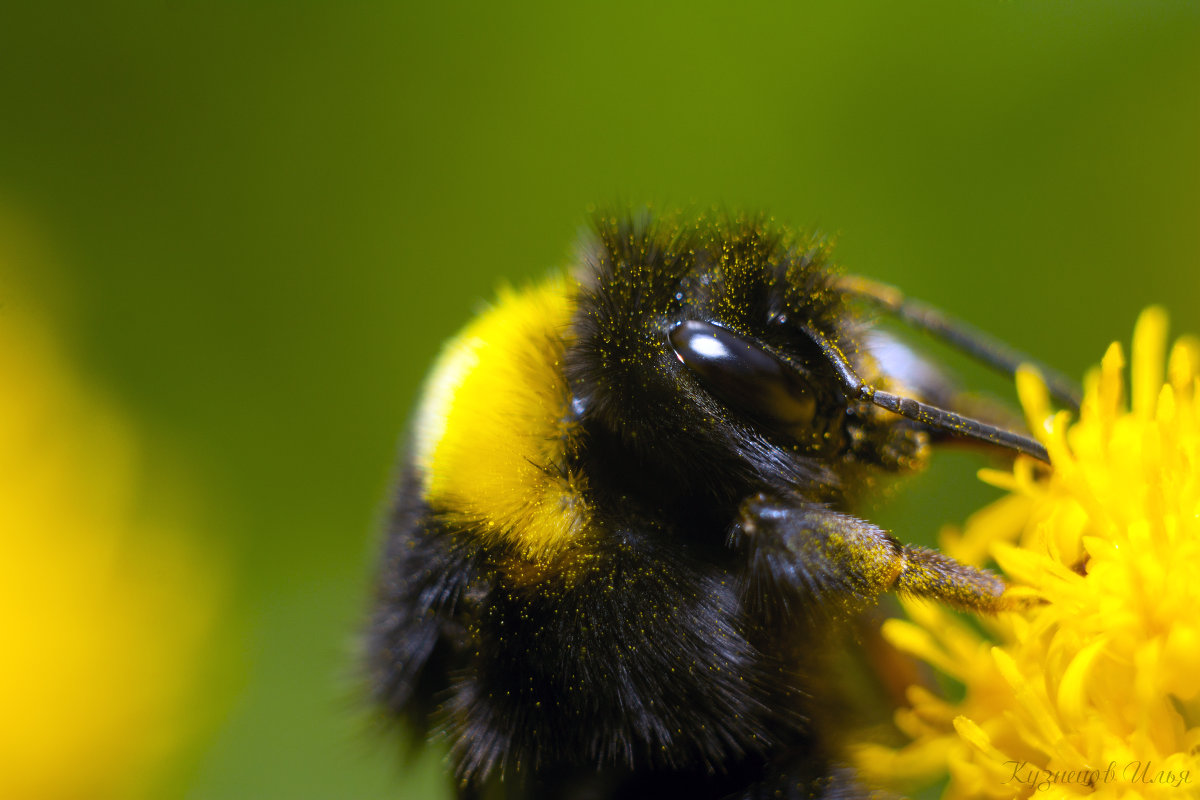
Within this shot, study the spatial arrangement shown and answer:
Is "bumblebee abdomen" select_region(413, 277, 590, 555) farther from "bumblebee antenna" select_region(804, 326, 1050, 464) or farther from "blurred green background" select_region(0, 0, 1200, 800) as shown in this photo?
"blurred green background" select_region(0, 0, 1200, 800)

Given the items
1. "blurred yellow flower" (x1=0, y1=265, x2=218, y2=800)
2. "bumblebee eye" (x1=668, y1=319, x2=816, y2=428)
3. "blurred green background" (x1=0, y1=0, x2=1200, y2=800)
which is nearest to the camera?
"bumblebee eye" (x1=668, y1=319, x2=816, y2=428)

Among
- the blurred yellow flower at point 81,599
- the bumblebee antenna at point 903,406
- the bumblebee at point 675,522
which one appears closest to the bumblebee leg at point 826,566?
the bumblebee at point 675,522

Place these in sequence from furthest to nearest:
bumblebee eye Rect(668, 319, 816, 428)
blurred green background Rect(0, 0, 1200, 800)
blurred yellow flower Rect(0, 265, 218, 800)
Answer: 1. blurred green background Rect(0, 0, 1200, 800)
2. blurred yellow flower Rect(0, 265, 218, 800)
3. bumblebee eye Rect(668, 319, 816, 428)

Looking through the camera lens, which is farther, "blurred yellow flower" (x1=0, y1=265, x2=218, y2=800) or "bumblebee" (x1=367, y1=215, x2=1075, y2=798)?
"blurred yellow flower" (x1=0, y1=265, x2=218, y2=800)

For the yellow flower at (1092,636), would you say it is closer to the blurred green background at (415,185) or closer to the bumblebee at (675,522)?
the bumblebee at (675,522)

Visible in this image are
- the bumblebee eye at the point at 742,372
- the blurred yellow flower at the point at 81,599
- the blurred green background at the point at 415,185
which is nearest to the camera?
the bumblebee eye at the point at 742,372

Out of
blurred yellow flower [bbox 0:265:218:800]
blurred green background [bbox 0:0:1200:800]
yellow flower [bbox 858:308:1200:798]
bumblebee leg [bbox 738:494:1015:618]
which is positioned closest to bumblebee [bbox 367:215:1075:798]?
bumblebee leg [bbox 738:494:1015:618]

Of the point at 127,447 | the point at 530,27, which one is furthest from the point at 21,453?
the point at 530,27
